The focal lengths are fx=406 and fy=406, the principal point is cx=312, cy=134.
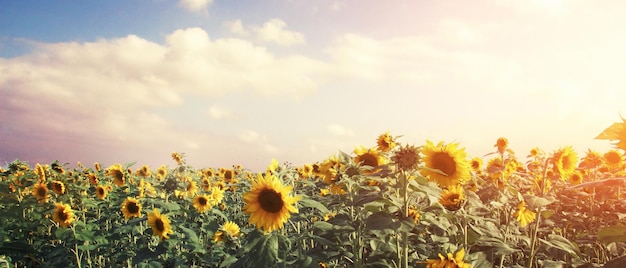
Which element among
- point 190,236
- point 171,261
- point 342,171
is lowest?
point 171,261

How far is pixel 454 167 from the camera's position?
12.4 feet

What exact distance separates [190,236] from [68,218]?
2905mm

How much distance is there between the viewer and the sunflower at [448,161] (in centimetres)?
376

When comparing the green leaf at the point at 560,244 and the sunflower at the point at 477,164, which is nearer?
the green leaf at the point at 560,244

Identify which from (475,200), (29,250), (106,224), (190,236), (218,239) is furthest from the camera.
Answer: (106,224)

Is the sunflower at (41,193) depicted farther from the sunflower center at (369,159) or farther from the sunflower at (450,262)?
the sunflower at (450,262)

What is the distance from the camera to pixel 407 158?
10.1ft

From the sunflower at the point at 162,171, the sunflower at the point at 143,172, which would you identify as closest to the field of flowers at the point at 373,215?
the sunflower at the point at 143,172

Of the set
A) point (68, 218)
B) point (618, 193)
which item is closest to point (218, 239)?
point (68, 218)

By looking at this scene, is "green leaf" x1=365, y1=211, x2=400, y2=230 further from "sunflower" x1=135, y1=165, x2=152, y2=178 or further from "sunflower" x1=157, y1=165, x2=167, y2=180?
"sunflower" x1=157, y1=165, x2=167, y2=180

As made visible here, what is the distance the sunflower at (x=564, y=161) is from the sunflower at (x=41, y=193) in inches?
339

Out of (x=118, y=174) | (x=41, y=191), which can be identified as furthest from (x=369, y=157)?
(x=41, y=191)

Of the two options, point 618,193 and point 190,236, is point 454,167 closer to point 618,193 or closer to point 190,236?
point 190,236

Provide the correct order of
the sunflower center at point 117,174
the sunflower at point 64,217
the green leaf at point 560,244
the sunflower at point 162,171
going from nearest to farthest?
the green leaf at point 560,244 < the sunflower at point 64,217 < the sunflower center at point 117,174 < the sunflower at point 162,171
